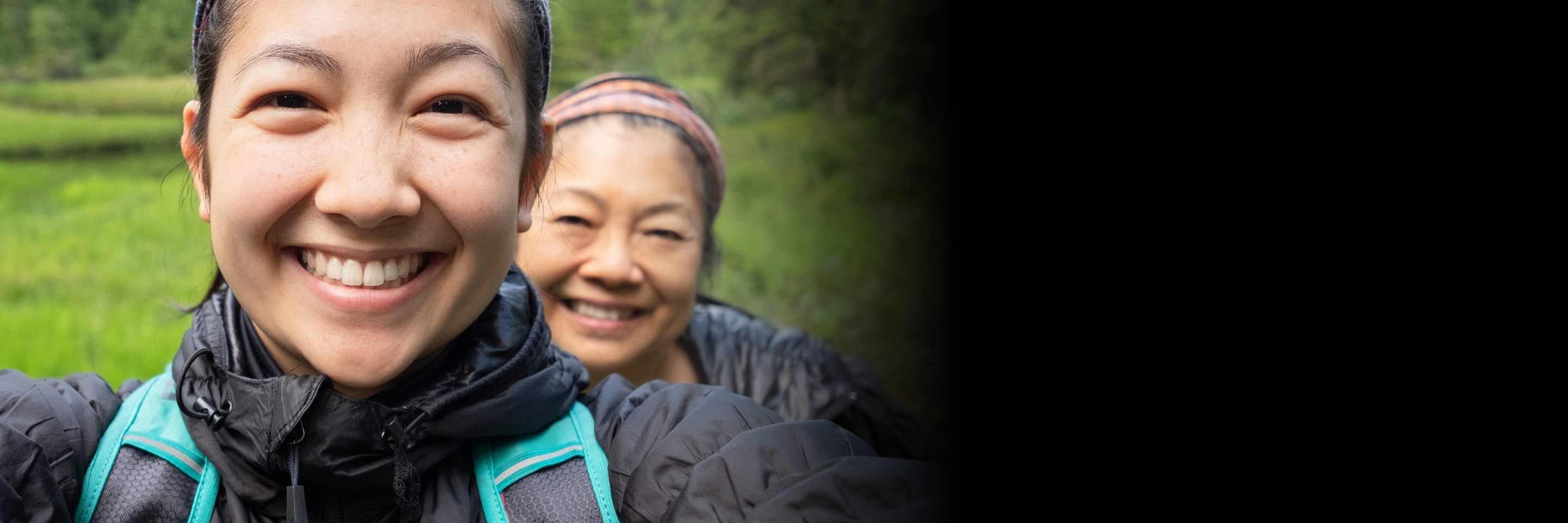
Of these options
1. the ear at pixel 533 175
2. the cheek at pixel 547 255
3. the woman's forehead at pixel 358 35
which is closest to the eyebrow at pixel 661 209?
the cheek at pixel 547 255

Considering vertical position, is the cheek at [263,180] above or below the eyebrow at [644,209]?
above

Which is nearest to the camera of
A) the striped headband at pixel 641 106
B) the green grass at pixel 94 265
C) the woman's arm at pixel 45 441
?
the woman's arm at pixel 45 441

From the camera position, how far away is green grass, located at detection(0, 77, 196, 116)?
2488 mm

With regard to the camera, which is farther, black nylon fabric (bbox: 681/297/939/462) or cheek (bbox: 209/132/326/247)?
black nylon fabric (bbox: 681/297/939/462)

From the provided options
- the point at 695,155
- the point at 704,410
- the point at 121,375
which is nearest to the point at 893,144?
the point at 695,155

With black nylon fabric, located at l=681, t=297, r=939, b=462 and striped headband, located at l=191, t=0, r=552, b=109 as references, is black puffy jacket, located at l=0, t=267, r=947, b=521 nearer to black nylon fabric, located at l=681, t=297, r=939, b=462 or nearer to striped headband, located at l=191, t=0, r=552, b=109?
striped headband, located at l=191, t=0, r=552, b=109

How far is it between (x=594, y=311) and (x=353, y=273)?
1.02 m

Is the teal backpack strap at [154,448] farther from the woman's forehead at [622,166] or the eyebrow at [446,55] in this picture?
the woman's forehead at [622,166]

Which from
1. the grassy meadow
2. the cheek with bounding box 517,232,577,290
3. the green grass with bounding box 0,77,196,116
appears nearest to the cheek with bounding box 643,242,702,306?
the cheek with bounding box 517,232,577,290

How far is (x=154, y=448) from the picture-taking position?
0.86 meters

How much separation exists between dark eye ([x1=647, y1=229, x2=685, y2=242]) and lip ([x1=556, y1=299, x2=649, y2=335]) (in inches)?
6.0

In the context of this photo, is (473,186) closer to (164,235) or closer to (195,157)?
(195,157)

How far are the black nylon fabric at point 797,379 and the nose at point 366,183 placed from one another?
54.7 inches

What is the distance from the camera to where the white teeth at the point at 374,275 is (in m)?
0.87
